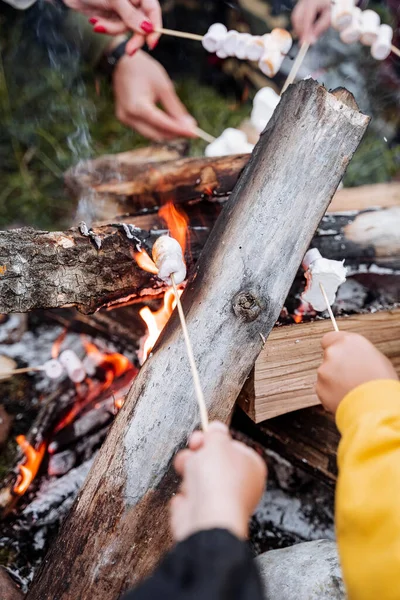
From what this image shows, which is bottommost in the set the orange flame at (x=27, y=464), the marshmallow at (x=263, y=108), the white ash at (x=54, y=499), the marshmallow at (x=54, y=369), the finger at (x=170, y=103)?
the white ash at (x=54, y=499)

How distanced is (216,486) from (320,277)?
128 centimetres

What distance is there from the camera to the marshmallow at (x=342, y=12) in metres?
3.12

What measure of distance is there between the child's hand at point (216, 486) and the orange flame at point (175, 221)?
1286mm

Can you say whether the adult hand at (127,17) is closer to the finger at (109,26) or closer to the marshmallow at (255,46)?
the finger at (109,26)

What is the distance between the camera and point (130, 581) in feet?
5.87

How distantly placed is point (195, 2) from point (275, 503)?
4.28m

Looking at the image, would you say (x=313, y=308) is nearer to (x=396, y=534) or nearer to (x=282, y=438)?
(x=282, y=438)

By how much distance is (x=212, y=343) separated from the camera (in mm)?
1977

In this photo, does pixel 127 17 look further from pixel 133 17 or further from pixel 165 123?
pixel 165 123

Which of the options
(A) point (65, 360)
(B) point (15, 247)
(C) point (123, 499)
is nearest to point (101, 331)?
(A) point (65, 360)

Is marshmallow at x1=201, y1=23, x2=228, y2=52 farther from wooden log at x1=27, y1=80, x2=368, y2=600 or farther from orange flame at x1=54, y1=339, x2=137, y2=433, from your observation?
orange flame at x1=54, y1=339, x2=137, y2=433

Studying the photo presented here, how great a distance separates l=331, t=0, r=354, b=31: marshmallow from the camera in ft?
10.2

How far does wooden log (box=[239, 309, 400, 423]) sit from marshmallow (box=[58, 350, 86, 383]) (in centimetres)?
109

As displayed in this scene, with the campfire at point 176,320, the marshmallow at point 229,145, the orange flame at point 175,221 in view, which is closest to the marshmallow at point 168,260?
the campfire at point 176,320
